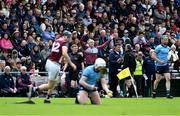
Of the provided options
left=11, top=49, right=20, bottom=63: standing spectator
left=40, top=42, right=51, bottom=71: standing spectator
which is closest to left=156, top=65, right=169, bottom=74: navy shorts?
left=40, top=42, right=51, bottom=71: standing spectator

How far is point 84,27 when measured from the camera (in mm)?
32312

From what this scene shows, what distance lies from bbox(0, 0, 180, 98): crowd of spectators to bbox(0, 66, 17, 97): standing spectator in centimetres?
81

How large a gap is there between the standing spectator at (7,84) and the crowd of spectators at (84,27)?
0.81 meters

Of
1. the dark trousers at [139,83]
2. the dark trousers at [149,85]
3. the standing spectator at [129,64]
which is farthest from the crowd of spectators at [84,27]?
the dark trousers at [149,85]

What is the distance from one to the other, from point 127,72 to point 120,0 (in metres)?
8.62

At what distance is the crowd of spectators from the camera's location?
1177 inches

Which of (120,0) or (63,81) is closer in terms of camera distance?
(63,81)

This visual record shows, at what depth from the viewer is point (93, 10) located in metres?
35.2

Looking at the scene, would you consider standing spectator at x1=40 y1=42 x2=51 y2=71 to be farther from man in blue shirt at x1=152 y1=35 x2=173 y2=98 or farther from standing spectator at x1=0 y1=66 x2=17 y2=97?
man in blue shirt at x1=152 y1=35 x2=173 y2=98

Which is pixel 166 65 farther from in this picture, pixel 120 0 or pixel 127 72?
pixel 120 0

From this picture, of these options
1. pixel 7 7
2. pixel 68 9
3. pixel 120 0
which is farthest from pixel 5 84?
pixel 120 0

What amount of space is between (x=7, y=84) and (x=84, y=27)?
599 cm

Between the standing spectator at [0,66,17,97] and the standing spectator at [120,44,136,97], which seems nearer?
the standing spectator at [0,66,17,97]

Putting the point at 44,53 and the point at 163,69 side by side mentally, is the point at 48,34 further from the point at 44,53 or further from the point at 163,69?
the point at 163,69
